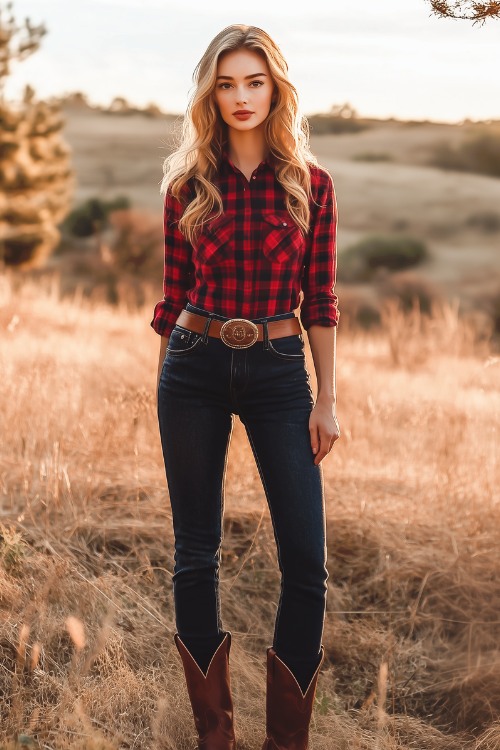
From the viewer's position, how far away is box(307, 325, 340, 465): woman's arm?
7.92ft

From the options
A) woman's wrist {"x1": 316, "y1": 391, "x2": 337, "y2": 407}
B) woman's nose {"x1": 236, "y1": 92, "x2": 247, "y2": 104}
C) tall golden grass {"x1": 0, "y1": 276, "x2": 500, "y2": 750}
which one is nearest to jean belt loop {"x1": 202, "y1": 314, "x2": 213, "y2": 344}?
woman's wrist {"x1": 316, "y1": 391, "x2": 337, "y2": 407}

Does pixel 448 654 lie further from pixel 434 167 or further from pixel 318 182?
pixel 434 167

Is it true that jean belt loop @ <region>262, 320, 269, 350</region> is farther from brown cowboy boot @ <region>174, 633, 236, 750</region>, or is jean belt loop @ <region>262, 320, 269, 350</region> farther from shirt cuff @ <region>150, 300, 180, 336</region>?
brown cowboy boot @ <region>174, 633, 236, 750</region>

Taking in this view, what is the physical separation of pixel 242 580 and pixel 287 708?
A: 1.19 meters

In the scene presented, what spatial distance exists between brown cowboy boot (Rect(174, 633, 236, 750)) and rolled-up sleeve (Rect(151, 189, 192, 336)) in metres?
0.99

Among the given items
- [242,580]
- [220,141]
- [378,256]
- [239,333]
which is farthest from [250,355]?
[378,256]

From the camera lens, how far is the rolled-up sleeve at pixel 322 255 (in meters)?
2.51

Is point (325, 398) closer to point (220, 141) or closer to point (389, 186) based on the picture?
point (220, 141)

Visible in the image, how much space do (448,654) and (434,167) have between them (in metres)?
41.3

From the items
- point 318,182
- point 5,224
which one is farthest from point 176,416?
point 5,224

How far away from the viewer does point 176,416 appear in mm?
2473

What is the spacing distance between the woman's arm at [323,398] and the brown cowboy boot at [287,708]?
62 centimetres

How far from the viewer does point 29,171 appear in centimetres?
2006

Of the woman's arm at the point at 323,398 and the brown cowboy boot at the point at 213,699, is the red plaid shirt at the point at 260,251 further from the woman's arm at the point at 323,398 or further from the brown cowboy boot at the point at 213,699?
the brown cowboy boot at the point at 213,699
